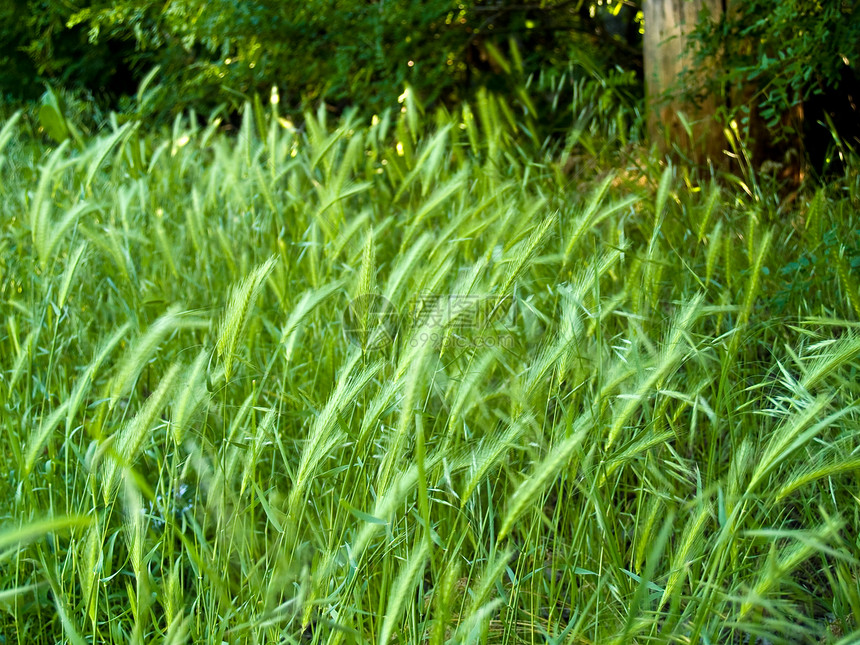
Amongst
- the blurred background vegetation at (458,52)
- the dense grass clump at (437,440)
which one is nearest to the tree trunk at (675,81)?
the blurred background vegetation at (458,52)

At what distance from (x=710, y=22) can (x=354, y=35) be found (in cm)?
159

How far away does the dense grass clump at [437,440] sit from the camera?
0.83 meters

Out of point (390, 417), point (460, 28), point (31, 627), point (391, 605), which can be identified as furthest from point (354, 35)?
point (391, 605)

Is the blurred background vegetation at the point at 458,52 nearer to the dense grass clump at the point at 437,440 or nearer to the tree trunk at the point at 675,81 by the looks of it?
the tree trunk at the point at 675,81

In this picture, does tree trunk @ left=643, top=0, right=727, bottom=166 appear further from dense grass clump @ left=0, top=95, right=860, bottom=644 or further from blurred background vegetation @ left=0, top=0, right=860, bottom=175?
dense grass clump @ left=0, top=95, right=860, bottom=644

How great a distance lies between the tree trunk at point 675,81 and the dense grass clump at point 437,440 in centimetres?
61

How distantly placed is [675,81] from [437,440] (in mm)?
2216

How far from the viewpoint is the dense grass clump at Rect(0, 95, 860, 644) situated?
834 millimetres

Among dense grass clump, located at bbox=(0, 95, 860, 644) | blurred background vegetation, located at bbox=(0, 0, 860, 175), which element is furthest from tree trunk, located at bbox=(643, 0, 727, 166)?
dense grass clump, located at bbox=(0, 95, 860, 644)

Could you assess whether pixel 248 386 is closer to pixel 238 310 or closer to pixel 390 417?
pixel 390 417

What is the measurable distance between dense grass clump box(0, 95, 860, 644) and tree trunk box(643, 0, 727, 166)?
61 centimetres

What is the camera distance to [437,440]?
1.06m

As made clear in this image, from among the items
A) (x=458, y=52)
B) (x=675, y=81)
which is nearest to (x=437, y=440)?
(x=675, y=81)

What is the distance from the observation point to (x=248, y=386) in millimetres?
1469
